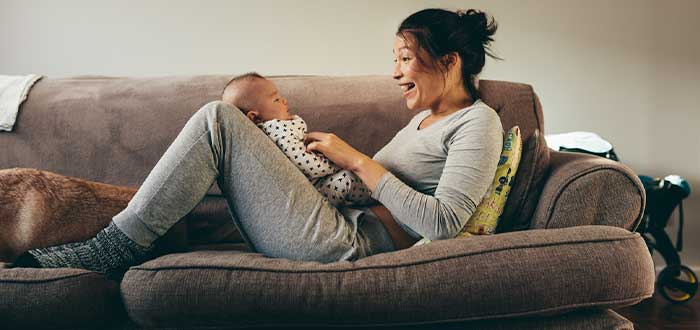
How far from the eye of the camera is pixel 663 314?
99.0 inches

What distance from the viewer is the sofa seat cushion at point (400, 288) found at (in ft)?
3.96

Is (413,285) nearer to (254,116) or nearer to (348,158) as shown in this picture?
(348,158)

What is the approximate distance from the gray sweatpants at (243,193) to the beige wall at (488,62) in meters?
1.38

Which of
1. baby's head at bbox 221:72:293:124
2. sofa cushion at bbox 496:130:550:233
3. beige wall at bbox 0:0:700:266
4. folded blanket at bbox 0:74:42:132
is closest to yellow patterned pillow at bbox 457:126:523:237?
sofa cushion at bbox 496:130:550:233

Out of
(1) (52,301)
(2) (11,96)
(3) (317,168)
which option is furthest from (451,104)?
(2) (11,96)

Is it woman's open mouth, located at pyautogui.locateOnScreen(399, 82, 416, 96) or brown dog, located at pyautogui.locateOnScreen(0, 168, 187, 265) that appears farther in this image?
woman's open mouth, located at pyautogui.locateOnScreen(399, 82, 416, 96)

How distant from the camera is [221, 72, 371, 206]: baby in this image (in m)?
1.56

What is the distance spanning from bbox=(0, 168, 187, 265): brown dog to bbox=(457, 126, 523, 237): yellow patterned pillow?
771mm

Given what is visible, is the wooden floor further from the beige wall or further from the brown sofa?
the brown sofa

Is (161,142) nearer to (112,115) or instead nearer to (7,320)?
(112,115)

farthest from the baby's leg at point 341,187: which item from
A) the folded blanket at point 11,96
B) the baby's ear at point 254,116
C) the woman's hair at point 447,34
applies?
the folded blanket at point 11,96

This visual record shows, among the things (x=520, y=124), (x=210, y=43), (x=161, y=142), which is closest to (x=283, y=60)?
(x=210, y=43)

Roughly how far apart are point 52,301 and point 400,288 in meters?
0.68

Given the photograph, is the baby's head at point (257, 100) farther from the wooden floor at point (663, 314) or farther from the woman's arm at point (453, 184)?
the wooden floor at point (663, 314)
